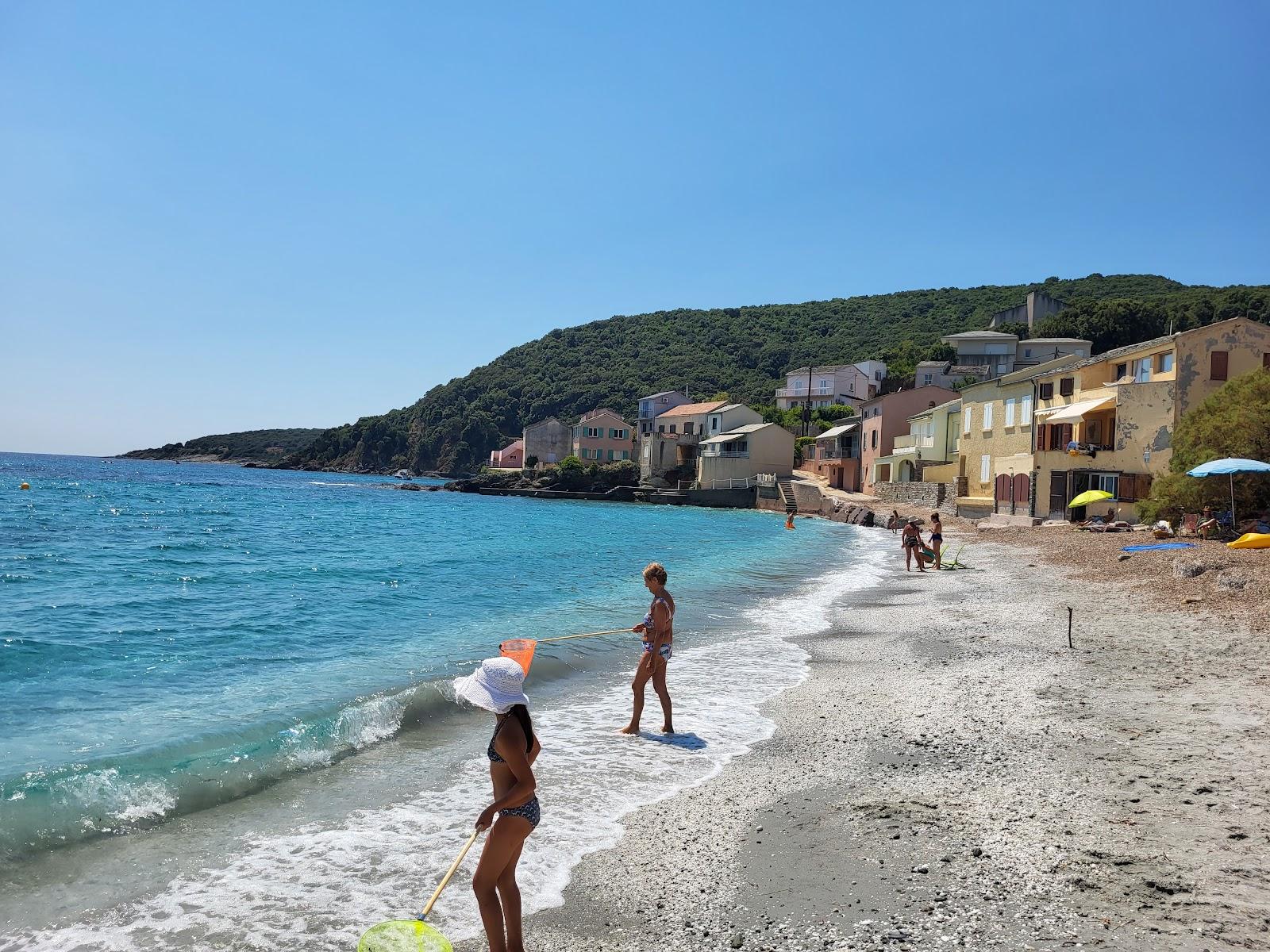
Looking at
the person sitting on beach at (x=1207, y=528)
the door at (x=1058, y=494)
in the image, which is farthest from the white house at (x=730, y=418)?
the person sitting on beach at (x=1207, y=528)

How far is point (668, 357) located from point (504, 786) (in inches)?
5235

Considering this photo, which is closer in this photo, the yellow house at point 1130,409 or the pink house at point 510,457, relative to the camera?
the yellow house at point 1130,409

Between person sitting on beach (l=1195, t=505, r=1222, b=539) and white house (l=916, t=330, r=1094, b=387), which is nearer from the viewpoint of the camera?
person sitting on beach (l=1195, t=505, r=1222, b=539)

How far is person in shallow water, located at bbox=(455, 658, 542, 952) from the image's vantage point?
4336mm

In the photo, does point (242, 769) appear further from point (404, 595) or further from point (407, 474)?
point (407, 474)

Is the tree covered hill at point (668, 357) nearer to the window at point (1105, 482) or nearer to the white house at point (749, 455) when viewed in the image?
the white house at point (749, 455)

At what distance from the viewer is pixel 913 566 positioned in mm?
A: 27031

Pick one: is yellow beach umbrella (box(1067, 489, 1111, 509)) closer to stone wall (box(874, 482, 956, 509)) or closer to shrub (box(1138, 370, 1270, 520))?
shrub (box(1138, 370, 1270, 520))

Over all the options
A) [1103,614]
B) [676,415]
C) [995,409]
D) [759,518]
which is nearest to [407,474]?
[676,415]

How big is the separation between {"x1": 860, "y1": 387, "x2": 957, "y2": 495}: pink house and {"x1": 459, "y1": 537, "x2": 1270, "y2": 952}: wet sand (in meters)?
50.7

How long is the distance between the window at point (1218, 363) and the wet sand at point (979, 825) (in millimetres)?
25083

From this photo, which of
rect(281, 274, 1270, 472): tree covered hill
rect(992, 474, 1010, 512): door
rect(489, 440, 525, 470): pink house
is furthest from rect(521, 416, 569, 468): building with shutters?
rect(992, 474, 1010, 512): door

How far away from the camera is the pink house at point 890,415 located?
2363 inches

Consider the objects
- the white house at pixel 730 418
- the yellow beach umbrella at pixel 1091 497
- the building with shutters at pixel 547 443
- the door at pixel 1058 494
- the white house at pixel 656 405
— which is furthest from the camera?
the building with shutters at pixel 547 443
